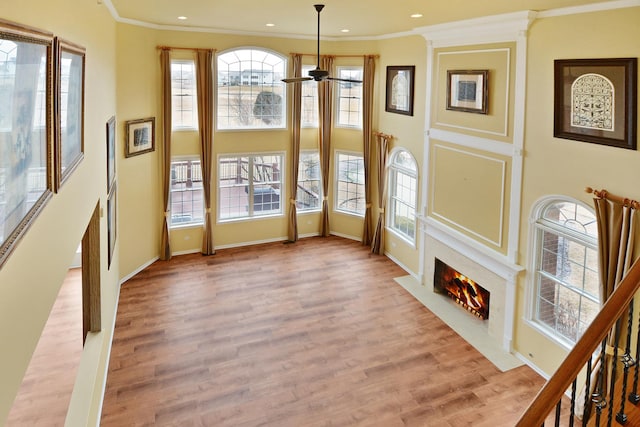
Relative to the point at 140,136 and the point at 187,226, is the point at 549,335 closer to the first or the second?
the point at 187,226

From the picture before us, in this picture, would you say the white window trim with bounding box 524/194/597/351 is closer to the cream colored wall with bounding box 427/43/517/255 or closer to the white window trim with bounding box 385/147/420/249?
the cream colored wall with bounding box 427/43/517/255

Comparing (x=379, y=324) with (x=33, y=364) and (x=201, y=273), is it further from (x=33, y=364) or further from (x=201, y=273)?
(x=33, y=364)

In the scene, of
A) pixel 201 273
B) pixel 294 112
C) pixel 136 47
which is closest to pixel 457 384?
pixel 201 273

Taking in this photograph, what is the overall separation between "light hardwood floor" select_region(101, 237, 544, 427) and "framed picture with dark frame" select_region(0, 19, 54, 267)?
11.8 ft

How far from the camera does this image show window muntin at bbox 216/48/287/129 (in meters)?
9.62

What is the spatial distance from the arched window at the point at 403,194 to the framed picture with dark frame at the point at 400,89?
823 mm

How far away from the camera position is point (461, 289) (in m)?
7.77

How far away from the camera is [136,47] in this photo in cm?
817

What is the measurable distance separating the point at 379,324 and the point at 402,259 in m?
2.47

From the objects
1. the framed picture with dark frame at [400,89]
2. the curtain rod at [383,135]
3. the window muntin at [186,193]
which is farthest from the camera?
the window muntin at [186,193]

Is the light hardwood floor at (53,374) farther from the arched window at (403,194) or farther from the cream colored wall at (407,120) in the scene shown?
the arched window at (403,194)

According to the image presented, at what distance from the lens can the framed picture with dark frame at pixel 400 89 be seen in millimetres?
8705

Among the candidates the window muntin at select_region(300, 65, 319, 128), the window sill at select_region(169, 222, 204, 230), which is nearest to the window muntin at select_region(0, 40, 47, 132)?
the window sill at select_region(169, 222, 204, 230)

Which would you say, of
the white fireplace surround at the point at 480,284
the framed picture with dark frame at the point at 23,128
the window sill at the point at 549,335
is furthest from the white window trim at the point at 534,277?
the framed picture with dark frame at the point at 23,128
